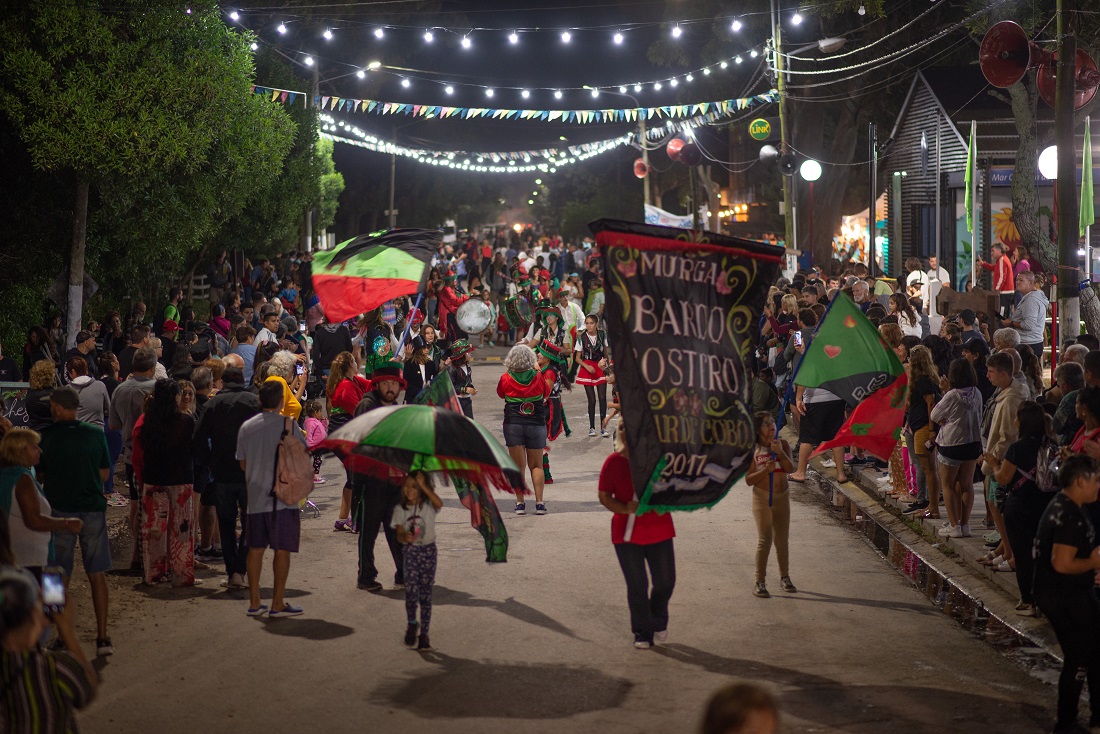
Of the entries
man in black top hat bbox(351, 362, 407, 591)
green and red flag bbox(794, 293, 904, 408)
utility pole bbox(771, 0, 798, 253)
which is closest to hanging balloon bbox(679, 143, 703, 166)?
utility pole bbox(771, 0, 798, 253)

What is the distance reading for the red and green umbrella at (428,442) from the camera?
8.07 m

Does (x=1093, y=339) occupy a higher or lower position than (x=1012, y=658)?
higher

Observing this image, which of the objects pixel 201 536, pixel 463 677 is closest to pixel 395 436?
pixel 463 677

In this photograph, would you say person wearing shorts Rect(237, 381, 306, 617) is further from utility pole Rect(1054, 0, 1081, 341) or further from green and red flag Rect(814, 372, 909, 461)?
utility pole Rect(1054, 0, 1081, 341)

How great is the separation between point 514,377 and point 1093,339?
18.6ft

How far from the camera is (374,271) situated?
38.6 ft

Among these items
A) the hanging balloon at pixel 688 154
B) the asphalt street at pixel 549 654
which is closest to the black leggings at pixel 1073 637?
the asphalt street at pixel 549 654

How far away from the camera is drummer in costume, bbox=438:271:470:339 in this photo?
24875 mm

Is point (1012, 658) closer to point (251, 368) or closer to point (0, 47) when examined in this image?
point (251, 368)

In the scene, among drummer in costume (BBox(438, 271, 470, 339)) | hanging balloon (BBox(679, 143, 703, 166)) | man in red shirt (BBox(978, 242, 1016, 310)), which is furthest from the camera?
hanging balloon (BBox(679, 143, 703, 166))

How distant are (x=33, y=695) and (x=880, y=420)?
6243 millimetres

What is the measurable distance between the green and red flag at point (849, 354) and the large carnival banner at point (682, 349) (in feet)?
2.98

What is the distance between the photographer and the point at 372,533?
1005 centimetres

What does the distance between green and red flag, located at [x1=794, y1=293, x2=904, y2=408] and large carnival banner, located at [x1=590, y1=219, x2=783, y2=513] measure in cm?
91
